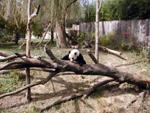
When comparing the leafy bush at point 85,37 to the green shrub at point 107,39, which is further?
the leafy bush at point 85,37

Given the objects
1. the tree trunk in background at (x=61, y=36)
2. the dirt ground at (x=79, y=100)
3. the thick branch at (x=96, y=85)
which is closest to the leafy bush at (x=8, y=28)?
the tree trunk in background at (x=61, y=36)

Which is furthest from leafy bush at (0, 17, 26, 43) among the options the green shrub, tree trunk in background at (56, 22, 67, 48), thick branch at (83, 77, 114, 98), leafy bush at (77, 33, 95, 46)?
thick branch at (83, 77, 114, 98)

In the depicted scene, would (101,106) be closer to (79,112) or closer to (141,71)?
(79,112)

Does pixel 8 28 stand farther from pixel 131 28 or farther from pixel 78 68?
pixel 78 68

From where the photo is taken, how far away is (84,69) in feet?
28.6

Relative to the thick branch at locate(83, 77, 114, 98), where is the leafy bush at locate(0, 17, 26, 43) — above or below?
above

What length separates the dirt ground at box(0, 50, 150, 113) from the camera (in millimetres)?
8500

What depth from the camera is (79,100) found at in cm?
882

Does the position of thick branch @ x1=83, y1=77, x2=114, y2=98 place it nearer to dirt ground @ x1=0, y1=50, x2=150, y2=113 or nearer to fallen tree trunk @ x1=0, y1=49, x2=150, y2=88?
dirt ground @ x1=0, y1=50, x2=150, y2=113

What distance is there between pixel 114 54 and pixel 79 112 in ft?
16.9

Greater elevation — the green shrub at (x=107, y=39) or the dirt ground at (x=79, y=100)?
the green shrub at (x=107, y=39)

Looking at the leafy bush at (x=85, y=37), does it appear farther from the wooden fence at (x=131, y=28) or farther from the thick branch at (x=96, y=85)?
the thick branch at (x=96, y=85)

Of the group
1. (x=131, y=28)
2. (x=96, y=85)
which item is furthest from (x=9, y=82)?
(x=131, y=28)

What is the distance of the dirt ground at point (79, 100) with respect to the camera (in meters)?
8.50
